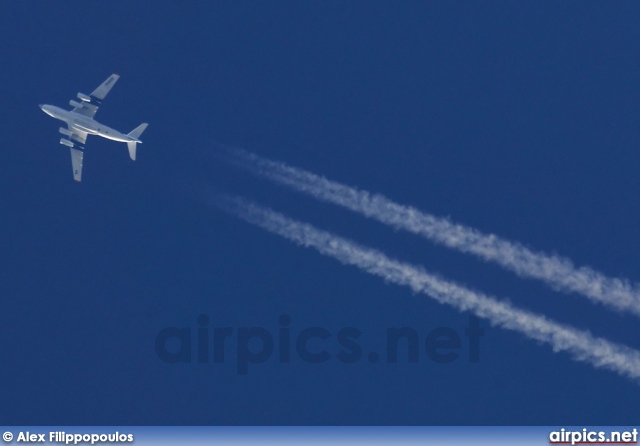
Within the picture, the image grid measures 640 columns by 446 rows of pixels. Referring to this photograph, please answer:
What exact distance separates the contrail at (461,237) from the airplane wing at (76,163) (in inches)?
182

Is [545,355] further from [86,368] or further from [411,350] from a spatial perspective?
[86,368]

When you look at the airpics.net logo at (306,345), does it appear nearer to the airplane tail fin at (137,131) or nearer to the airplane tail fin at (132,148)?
the airplane tail fin at (132,148)

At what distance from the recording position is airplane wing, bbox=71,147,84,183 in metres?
32.8

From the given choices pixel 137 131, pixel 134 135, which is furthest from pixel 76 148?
pixel 137 131

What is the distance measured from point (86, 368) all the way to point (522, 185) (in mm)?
14205

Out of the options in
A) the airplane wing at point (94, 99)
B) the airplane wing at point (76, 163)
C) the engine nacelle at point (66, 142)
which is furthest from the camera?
the airplane wing at point (76, 163)

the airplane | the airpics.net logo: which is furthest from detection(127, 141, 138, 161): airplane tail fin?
the airpics.net logo

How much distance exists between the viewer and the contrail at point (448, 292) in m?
30.7

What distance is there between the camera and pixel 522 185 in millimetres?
32531

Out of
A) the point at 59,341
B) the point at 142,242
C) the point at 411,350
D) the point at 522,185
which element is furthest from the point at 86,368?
the point at 522,185

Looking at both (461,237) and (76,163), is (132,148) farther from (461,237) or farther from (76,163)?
(461,237)

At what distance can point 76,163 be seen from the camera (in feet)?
108

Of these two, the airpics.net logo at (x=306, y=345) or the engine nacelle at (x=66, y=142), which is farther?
the engine nacelle at (x=66, y=142)

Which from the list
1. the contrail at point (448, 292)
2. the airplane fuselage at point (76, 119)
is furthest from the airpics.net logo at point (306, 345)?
the airplane fuselage at point (76, 119)
